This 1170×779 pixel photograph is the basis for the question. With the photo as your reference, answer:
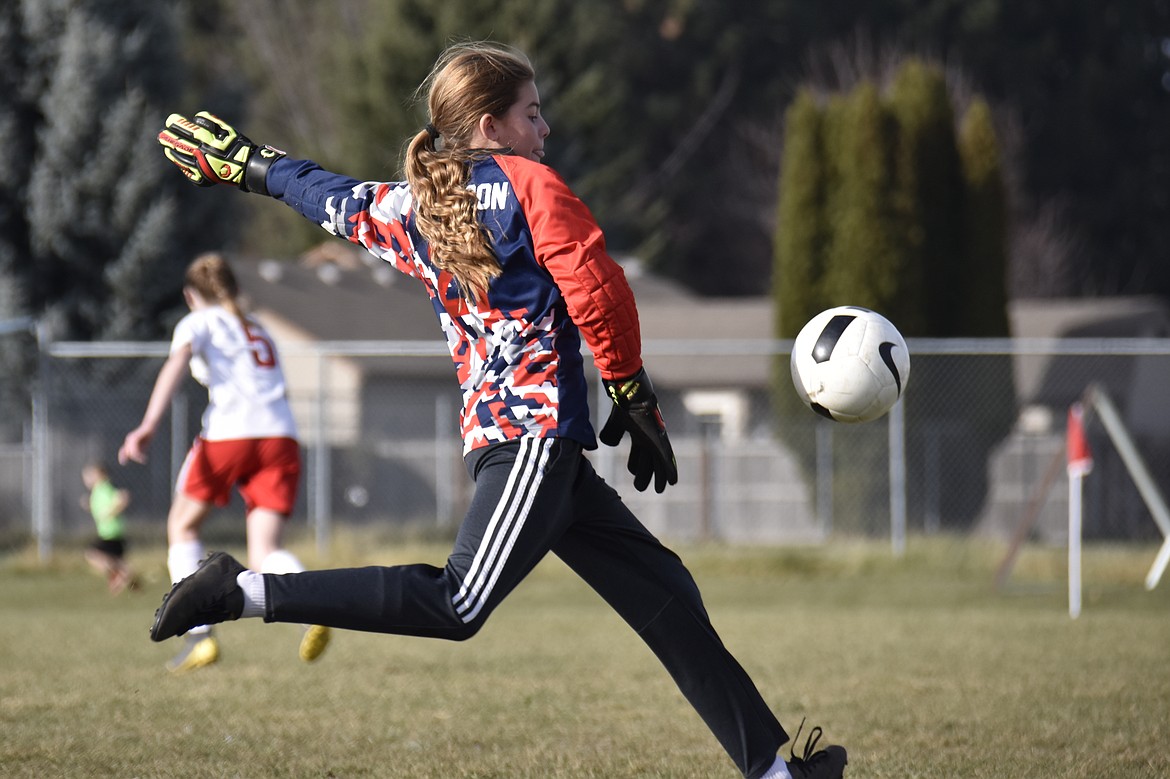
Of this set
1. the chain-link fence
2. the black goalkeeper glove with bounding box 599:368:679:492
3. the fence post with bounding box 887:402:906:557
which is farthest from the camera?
the chain-link fence

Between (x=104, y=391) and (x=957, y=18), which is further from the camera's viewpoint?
(x=957, y=18)

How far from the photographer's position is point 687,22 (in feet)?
132

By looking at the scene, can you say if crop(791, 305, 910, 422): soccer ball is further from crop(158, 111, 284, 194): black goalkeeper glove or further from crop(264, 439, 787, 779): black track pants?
crop(158, 111, 284, 194): black goalkeeper glove

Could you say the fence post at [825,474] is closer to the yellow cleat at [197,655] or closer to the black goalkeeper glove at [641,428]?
the yellow cleat at [197,655]

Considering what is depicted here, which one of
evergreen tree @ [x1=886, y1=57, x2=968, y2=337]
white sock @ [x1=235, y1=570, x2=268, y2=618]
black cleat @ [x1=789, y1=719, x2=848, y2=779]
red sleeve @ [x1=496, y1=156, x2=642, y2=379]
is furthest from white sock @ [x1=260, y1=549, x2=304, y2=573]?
evergreen tree @ [x1=886, y1=57, x2=968, y2=337]

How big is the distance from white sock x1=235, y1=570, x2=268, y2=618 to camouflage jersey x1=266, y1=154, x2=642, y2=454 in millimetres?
684

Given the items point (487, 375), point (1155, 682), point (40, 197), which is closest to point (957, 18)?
point (40, 197)

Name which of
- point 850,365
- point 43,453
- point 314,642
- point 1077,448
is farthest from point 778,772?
point 43,453

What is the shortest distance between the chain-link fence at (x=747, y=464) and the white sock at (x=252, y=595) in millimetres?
11886

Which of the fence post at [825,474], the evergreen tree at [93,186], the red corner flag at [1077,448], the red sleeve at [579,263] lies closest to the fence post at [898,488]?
the fence post at [825,474]

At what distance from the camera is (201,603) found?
3916 mm

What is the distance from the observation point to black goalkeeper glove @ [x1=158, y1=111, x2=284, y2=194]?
4.49 m

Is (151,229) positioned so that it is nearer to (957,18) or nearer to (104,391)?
(104,391)

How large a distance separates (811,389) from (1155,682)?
11.2 feet
